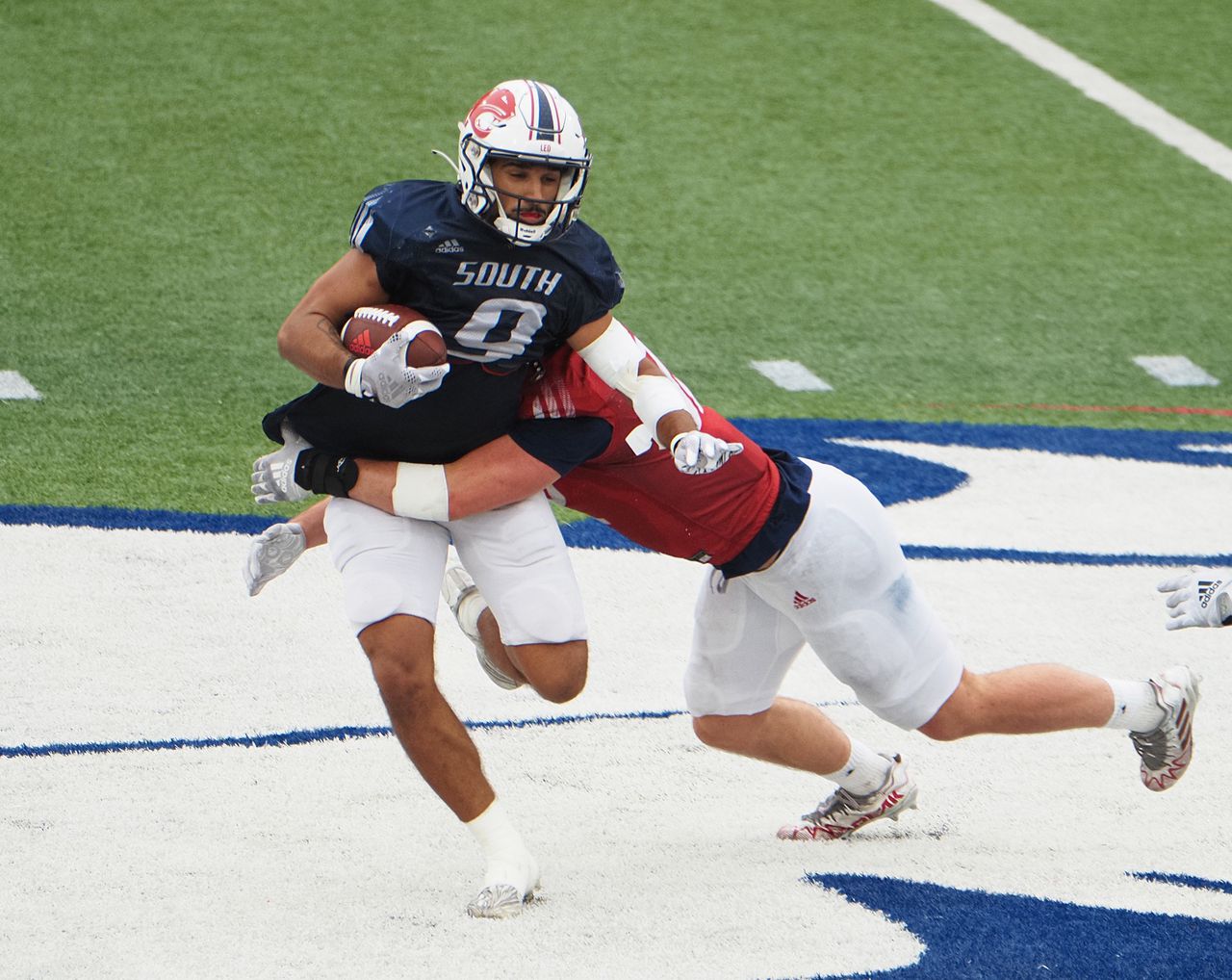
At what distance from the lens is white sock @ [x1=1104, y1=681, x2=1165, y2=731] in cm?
370

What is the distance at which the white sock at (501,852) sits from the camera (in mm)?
3322

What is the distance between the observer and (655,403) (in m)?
3.39

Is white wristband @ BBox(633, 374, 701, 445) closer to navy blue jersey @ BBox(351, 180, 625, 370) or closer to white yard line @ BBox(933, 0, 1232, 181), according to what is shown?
navy blue jersey @ BBox(351, 180, 625, 370)

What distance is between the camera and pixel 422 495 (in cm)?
341

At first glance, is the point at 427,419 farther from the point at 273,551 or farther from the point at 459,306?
the point at 273,551

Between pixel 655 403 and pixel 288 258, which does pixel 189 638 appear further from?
pixel 288 258

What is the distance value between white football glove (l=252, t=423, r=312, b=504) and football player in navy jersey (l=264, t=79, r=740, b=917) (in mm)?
46

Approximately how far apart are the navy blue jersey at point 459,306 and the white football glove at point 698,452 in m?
0.38

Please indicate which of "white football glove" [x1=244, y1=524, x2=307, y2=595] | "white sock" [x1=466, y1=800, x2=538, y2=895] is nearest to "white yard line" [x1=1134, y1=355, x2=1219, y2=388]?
"white football glove" [x1=244, y1=524, x2=307, y2=595]

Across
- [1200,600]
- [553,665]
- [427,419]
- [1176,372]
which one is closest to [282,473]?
[427,419]

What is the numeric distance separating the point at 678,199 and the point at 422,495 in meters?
6.27

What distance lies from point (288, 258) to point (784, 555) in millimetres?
5467

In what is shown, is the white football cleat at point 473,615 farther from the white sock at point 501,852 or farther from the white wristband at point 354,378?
the white wristband at point 354,378

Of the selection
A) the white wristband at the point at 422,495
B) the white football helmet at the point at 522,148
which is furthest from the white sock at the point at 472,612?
the white football helmet at the point at 522,148
